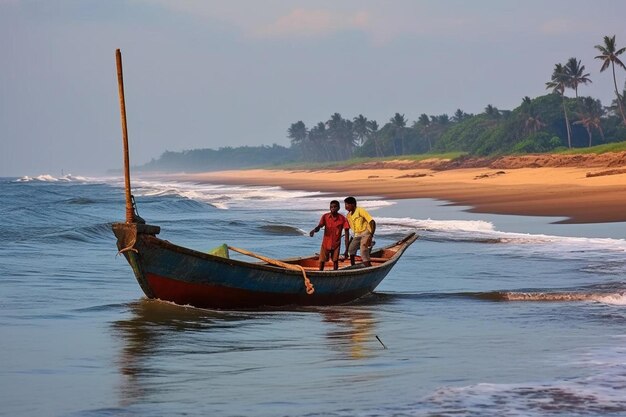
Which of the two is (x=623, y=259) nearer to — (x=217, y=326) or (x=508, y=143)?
(x=217, y=326)

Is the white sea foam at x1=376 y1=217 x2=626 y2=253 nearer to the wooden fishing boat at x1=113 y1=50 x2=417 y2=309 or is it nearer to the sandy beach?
the sandy beach

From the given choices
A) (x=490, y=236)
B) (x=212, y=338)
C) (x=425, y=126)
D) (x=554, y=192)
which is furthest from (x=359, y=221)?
(x=425, y=126)

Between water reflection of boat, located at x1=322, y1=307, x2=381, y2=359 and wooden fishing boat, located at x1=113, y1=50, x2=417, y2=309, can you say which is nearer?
water reflection of boat, located at x1=322, y1=307, x2=381, y2=359

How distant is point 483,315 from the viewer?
511 inches

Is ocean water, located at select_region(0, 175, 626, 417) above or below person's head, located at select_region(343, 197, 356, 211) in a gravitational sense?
below

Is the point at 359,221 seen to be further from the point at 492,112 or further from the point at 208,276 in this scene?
the point at 492,112

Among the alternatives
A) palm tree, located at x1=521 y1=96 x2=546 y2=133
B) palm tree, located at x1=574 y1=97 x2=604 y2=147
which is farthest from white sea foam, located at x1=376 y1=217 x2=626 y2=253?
palm tree, located at x1=521 y1=96 x2=546 y2=133

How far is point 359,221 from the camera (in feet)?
50.1

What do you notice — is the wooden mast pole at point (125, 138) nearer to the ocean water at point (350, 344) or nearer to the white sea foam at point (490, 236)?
the ocean water at point (350, 344)

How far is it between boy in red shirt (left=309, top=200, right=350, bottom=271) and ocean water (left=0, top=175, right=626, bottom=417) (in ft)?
3.11

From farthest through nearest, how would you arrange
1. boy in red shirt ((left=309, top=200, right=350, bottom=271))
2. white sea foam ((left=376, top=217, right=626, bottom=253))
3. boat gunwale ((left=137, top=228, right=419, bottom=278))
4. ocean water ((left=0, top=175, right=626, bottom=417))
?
white sea foam ((left=376, top=217, right=626, bottom=253)) → boy in red shirt ((left=309, top=200, right=350, bottom=271)) → boat gunwale ((left=137, top=228, right=419, bottom=278)) → ocean water ((left=0, top=175, right=626, bottom=417))

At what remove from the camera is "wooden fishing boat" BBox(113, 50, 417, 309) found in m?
12.3

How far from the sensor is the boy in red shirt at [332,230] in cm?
1471

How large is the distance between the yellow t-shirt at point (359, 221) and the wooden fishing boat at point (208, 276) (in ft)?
3.48
